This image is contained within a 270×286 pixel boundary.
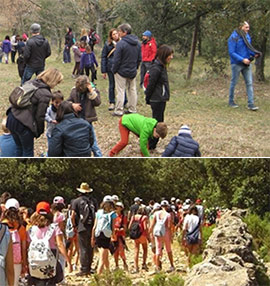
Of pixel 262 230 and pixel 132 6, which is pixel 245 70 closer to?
pixel 262 230

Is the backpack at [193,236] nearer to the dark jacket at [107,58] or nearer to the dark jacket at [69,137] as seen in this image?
the dark jacket at [69,137]

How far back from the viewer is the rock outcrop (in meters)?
5.80

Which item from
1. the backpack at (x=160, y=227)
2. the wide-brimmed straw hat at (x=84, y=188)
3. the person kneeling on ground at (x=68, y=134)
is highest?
the person kneeling on ground at (x=68, y=134)

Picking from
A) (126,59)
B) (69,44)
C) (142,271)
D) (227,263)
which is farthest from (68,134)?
(69,44)

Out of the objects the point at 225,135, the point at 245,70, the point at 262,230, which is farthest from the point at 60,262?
the point at 245,70

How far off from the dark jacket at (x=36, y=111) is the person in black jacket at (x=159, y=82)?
2.16m

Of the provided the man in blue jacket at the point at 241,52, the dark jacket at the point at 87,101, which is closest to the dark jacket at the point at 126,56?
the man in blue jacket at the point at 241,52

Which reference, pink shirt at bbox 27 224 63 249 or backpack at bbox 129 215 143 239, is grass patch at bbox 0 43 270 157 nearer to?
backpack at bbox 129 215 143 239

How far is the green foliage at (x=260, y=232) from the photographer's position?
880cm

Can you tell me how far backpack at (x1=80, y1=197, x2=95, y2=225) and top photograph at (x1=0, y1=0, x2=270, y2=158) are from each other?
0.70 meters

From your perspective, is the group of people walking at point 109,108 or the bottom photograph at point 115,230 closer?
the bottom photograph at point 115,230

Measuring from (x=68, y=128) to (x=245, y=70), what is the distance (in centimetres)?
621

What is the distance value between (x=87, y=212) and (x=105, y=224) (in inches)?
17.1

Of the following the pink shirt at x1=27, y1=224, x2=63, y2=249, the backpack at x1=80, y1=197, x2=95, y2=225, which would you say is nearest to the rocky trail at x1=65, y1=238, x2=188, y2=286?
the backpack at x1=80, y1=197, x2=95, y2=225
